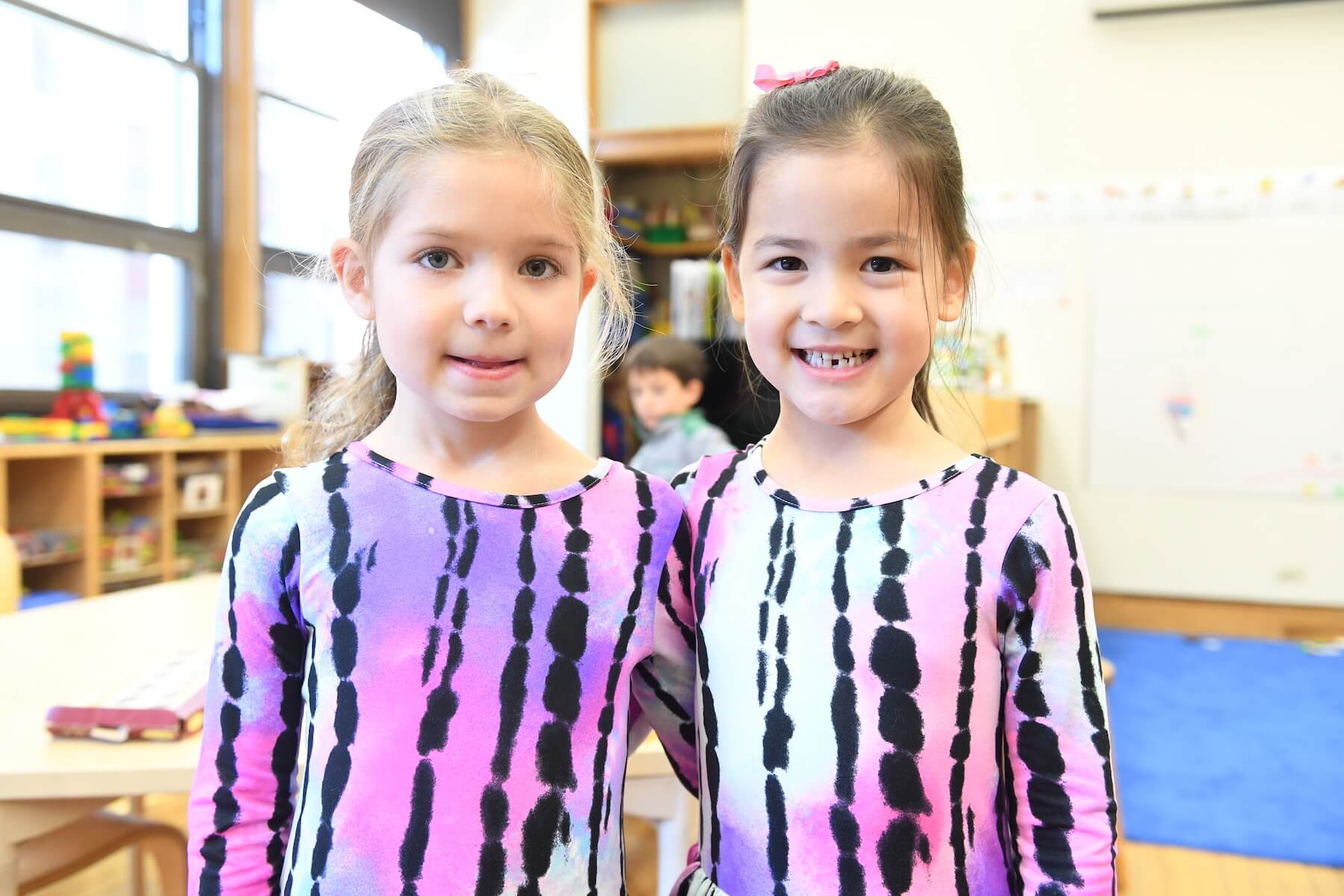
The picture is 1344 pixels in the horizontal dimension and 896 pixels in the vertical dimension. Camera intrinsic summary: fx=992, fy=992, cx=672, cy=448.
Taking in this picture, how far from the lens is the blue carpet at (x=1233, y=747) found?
2234mm

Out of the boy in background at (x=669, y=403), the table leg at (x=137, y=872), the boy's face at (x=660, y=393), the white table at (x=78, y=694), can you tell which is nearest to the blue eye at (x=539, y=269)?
the white table at (x=78, y=694)

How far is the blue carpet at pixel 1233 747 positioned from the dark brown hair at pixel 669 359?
1572mm

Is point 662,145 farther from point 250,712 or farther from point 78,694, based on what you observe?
point 250,712

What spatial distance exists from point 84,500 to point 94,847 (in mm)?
2001

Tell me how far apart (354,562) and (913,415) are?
1.54 ft

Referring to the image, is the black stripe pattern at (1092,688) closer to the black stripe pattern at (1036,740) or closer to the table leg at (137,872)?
the black stripe pattern at (1036,740)

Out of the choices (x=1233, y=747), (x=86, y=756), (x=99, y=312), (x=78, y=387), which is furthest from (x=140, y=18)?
(x=1233, y=747)

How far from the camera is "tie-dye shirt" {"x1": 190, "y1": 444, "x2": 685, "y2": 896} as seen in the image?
745 mm

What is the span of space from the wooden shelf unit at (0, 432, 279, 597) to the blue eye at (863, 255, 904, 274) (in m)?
2.42

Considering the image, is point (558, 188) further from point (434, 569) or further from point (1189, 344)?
point (1189, 344)

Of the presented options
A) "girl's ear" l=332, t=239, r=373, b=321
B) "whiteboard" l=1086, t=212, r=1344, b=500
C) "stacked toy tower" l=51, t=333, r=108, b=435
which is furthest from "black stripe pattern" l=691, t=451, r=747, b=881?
"whiteboard" l=1086, t=212, r=1344, b=500

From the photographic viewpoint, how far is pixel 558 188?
0.79m

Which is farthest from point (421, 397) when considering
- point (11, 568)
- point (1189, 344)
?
point (1189, 344)

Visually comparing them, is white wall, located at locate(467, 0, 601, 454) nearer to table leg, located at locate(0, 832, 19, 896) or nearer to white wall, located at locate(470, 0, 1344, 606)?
white wall, located at locate(470, 0, 1344, 606)
